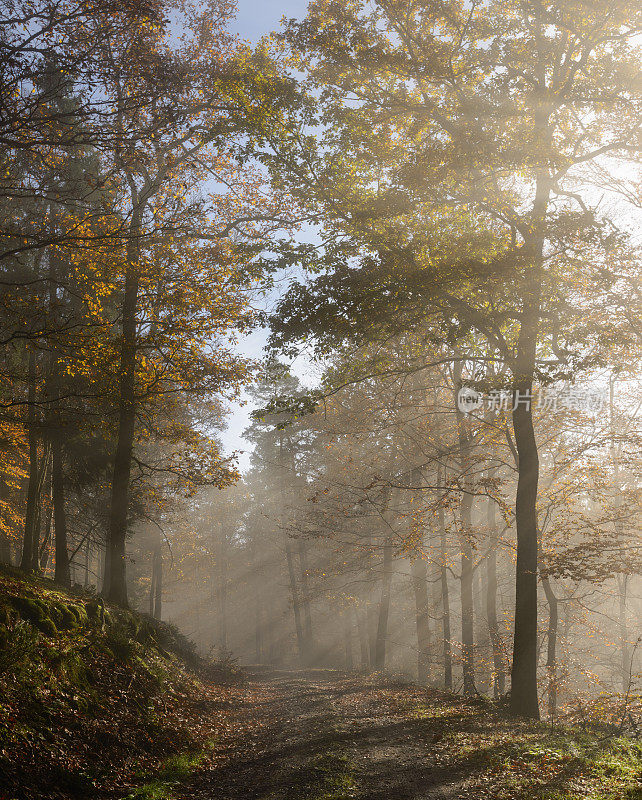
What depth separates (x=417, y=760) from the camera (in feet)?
25.1

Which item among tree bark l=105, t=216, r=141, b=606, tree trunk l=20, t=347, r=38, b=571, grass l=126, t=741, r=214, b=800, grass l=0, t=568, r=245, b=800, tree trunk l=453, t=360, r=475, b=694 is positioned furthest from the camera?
tree trunk l=453, t=360, r=475, b=694

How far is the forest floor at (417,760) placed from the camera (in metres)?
6.32

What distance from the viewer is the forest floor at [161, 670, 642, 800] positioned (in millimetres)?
6320

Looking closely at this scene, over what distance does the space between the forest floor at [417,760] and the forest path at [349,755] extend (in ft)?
0.05

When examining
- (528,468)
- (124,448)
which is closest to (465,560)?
(528,468)

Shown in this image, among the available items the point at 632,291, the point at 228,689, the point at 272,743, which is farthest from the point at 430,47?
the point at 228,689

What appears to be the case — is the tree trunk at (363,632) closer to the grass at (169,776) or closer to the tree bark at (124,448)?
the tree bark at (124,448)

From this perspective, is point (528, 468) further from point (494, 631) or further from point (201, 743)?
point (201, 743)

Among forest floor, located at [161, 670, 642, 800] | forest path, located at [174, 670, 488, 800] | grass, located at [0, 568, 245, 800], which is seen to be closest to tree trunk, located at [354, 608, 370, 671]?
forest path, located at [174, 670, 488, 800]

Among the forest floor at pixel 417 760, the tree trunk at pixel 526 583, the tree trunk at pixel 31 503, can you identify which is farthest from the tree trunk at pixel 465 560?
the tree trunk at pixel 31 503

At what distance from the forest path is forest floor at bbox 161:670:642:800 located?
0.01m

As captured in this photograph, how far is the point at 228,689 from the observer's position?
674 inches

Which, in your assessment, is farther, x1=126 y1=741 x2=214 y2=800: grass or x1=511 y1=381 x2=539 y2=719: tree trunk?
x1=511 y1=381 x2=539 y2=719: tree trunk

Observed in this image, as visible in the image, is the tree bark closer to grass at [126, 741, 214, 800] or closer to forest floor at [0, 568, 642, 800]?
forest floor at [0, 568, 642, 800]
